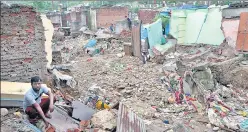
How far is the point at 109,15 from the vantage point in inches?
922

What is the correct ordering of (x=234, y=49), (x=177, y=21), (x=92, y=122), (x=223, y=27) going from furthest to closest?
(x=177, y=21) → (x=223, y=27) → (x=234, y=49) → (x=92, y=122)

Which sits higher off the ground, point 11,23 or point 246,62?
point 11,23

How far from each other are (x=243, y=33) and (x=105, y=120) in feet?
28.1

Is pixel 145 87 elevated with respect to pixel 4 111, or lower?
lower

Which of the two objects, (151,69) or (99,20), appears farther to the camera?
(99,20)

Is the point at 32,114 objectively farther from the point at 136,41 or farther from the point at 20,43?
the point at 136,41

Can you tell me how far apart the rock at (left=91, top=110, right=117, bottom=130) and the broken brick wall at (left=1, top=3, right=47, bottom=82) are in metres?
2.02

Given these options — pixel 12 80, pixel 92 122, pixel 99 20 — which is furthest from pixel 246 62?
pixel 99 20

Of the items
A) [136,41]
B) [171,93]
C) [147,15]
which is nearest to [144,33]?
[136,41]

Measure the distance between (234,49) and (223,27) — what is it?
1.77m

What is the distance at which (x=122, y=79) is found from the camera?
352 inches

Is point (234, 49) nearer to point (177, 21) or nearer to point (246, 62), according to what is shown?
point (246, 62)

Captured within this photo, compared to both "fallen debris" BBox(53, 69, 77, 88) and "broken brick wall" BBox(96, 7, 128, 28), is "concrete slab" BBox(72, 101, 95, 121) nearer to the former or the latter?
"fallen debris" BBox(53, 69, 77, 88)

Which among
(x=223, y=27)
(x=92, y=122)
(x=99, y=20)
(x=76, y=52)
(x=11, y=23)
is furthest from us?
(x=99, y=20)
